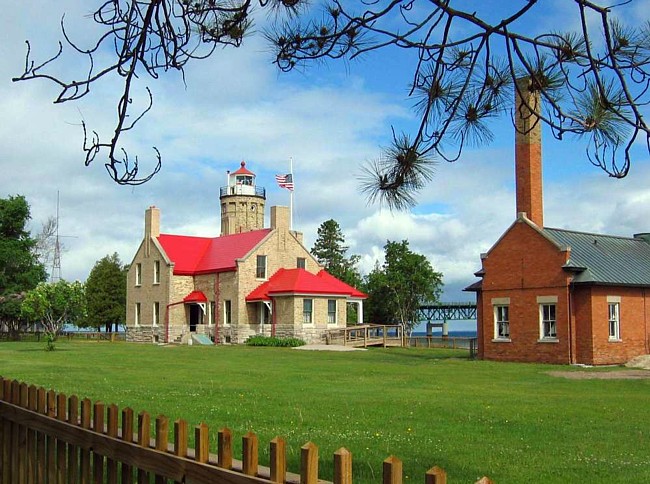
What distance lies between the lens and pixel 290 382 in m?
18.7

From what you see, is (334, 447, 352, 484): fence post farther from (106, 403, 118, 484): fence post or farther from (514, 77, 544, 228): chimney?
(514, 77, 544, 228): chimney

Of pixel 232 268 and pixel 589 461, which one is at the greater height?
pixel 232 268

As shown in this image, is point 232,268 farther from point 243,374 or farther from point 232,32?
point 232,32

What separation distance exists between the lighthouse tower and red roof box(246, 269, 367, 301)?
13.3 metres

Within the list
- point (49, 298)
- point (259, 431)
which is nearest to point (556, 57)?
point (259, 431)

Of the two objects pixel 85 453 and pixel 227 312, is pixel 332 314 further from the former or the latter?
pixel 85 453

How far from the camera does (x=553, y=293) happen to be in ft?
96.1

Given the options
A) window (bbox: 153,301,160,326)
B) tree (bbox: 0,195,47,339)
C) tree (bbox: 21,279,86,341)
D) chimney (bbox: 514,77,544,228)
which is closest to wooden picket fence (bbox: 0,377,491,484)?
chimney (bbox: 514,77,544,228)

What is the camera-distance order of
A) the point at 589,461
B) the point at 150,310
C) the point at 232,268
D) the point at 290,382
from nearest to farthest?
1. the point at 589,461
2. the point at 290,382
3. the point at 232,268
4. the point at 150,310

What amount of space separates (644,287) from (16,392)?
93.4 feet

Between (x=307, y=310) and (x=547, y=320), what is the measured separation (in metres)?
20.5

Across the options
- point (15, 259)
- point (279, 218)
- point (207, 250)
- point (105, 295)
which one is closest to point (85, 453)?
point (279, 218)

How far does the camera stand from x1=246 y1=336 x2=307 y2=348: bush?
148 ft

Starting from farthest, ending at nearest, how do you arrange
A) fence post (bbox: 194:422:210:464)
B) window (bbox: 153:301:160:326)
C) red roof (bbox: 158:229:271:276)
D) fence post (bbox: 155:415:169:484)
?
window (bbox: 153:301:160:326)
red roof (bbox: 158:229:271:276)
fence post (bbox: 155:415:169:484)
fence post (bbox: 194:422:210:464)
